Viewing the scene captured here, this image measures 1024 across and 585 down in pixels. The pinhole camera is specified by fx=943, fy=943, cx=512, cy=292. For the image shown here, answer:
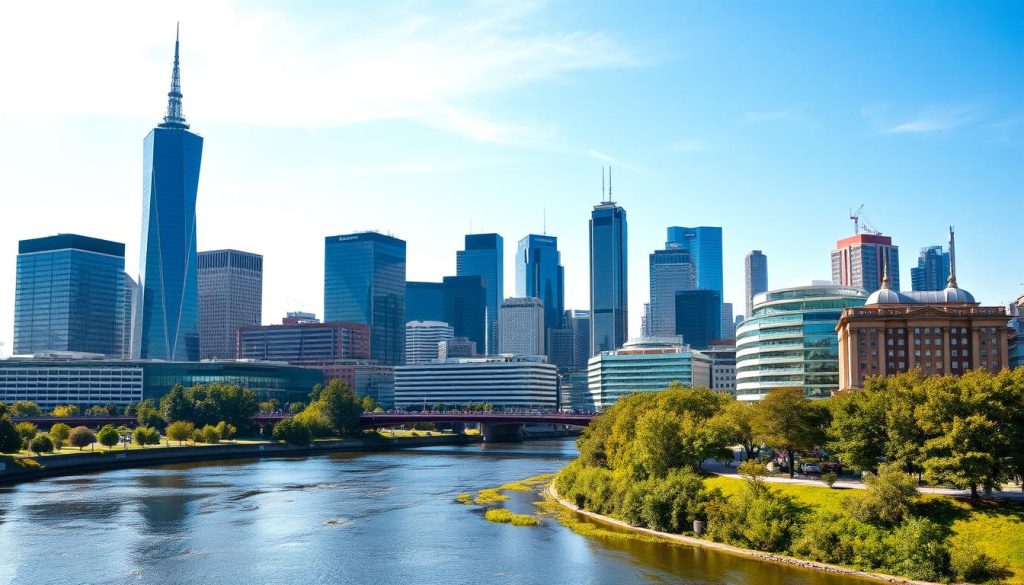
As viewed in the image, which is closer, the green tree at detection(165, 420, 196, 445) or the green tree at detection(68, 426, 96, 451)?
the green tree at detection(68, 426, 96, 451)

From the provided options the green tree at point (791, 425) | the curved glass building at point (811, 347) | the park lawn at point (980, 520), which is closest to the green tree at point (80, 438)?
the green tree at point (791, 425)

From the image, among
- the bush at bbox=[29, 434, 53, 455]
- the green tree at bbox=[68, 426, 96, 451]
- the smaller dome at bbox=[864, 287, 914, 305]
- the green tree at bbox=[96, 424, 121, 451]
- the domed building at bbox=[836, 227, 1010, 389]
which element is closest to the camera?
the domed building at bbox=[836, 227, 1010, 389]

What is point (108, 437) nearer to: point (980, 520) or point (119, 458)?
point (119, 458)

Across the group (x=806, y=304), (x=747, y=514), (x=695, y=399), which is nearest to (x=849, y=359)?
(x=806, y=304)

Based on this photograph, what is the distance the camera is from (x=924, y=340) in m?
158

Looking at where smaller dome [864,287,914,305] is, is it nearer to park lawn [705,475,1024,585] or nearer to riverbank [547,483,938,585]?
riverbank [547,483,938,585]

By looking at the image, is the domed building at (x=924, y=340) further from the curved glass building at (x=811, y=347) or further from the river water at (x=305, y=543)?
the river water at (x=305, y=543)

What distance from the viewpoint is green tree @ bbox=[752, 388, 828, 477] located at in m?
94.8

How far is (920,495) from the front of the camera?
251 ft

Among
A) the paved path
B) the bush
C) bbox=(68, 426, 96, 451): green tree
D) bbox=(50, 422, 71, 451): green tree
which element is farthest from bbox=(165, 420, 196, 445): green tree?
the paved path

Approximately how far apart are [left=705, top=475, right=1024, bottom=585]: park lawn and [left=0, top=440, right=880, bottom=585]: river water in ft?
30.2

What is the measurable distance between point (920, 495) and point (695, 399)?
4486 cm

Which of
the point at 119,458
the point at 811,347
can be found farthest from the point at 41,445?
the point at 811,347

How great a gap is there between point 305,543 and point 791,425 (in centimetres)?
4902
